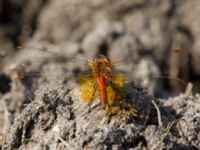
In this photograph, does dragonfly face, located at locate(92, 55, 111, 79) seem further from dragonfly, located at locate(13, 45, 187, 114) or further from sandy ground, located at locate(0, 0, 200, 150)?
sandy ground, located at locate(0, 0, 200, 150)

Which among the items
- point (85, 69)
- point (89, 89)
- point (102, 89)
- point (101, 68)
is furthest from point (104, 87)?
point (85, 69)

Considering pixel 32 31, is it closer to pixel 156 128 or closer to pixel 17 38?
pixel 17 38

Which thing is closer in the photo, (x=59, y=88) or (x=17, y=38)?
(x=59, y=88)

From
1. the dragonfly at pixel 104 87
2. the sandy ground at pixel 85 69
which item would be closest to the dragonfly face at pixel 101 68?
the dragonfly at pixel 104 87

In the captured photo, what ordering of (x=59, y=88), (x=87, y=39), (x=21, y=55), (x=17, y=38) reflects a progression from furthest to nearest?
(x=17, y=38)
(x=87, y=39)
(x=21, y=55)
(x=59, y=88)

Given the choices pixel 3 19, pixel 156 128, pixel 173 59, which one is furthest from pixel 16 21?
pixel 156 128

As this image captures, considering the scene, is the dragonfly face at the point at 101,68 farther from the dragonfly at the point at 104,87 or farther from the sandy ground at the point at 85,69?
the sandy ground at the point at 85,69

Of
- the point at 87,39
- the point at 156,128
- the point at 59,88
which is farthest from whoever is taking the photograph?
the point at 87,39
